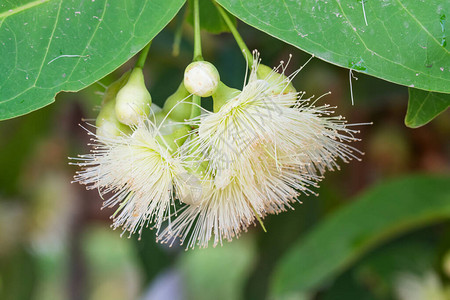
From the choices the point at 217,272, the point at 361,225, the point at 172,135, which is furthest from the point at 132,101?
the point at 217,272

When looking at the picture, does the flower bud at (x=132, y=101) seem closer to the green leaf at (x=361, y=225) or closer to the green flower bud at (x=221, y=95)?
the green flower bud at (x=221, y=95)

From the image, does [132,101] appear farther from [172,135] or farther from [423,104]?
[423,104]

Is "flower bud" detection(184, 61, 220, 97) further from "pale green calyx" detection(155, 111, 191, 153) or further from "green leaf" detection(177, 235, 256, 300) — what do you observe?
"green leaf" detection(177, 235, 256, 300)

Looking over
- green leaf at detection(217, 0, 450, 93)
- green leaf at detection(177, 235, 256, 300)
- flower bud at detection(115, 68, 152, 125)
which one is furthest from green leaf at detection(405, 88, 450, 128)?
green leaf at detection(177, 235, 256, 300)

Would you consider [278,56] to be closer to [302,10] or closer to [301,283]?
[301,283]

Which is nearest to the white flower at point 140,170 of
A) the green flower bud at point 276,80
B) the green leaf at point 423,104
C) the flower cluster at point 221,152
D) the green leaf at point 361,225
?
the flower cluster at point 221,152

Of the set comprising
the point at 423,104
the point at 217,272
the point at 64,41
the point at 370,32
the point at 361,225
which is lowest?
the point at 217,272
